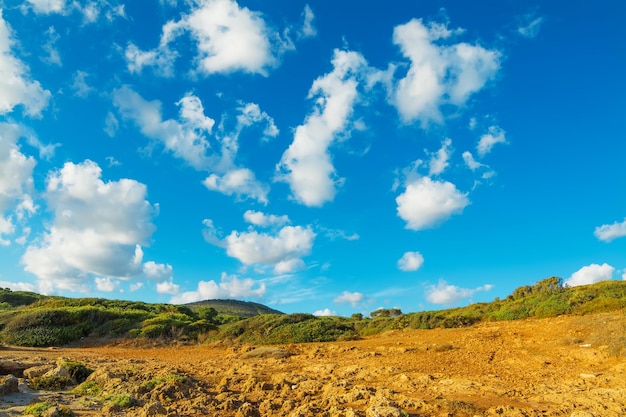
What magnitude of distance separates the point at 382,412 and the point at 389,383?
3.54 meters

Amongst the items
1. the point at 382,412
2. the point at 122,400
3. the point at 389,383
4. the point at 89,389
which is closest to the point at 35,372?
the point at 89,389

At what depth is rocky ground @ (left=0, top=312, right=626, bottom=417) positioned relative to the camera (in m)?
8.64

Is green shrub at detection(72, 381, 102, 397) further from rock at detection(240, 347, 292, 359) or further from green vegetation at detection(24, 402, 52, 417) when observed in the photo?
rock at detection(240, 347, 292, 359)

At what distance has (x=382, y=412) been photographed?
25.8 ft

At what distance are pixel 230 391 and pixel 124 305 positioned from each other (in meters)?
33.2

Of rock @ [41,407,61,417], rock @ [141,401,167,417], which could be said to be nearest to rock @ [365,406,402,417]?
rock @ [141,401,167,417]

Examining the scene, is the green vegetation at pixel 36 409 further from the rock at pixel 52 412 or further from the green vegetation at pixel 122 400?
the green vegetation at pixel 122 400

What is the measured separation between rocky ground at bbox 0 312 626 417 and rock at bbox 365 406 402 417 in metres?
0.02

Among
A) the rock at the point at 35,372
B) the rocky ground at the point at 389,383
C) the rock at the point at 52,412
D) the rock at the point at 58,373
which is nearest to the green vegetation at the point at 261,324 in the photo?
the rocky ground at the point at 389,383

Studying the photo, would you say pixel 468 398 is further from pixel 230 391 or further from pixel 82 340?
pixel 82 340

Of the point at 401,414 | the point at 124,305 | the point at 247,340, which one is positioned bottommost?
the point at 401,414

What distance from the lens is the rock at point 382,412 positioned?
7.78 meters

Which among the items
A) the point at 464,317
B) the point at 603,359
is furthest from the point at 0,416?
the point at 464,317

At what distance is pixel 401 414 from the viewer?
7.87 m
